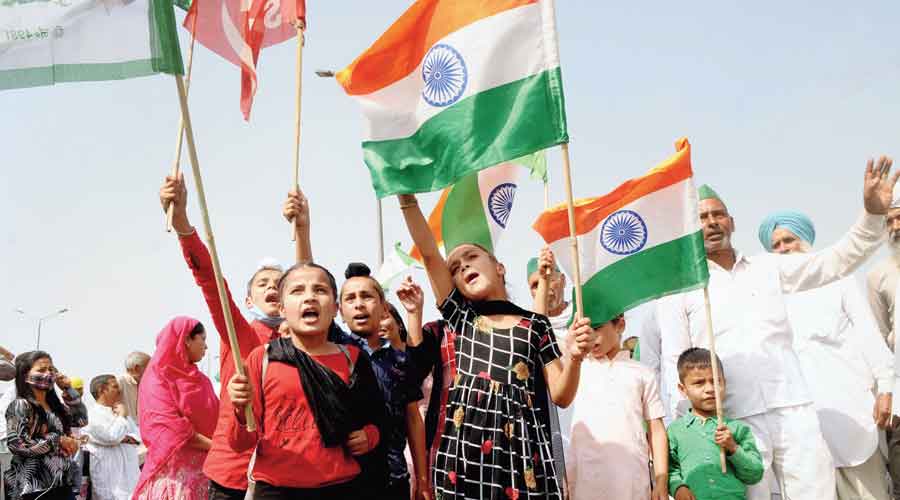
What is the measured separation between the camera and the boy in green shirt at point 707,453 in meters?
5.75

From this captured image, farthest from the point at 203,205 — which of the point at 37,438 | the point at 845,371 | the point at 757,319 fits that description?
the point at 37,438

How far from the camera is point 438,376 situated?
16.7 feet

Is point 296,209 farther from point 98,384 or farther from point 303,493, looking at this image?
point 98,384

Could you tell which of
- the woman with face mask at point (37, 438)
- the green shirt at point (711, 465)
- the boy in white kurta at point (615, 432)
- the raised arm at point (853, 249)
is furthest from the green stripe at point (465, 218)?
Answer: the woman with face mask at point (37, 438)

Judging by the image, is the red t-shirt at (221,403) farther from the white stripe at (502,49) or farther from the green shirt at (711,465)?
the green shirt at (711,465)

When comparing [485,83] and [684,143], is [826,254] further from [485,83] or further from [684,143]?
[485,83]

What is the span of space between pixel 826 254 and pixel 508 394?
269 cm

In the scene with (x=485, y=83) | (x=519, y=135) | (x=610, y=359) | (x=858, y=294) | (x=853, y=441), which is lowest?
(x=853, y=441)

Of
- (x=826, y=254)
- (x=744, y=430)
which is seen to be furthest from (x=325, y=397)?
(x=826, y=254)

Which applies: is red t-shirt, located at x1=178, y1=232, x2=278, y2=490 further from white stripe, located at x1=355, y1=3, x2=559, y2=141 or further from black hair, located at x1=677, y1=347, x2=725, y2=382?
black hair, located at x1=677, y1=347, x2=725, y2=382

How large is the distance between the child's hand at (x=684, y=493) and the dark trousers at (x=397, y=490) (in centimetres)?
171

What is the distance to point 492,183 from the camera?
6.63 metres

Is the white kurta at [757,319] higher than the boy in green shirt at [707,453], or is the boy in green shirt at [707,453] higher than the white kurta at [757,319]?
the white kurta at [757,319]

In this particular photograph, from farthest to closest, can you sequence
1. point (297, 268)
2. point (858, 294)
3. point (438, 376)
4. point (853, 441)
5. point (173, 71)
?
point (858, 294) → point (853, 441) → point (438, 376) → point (297, 268) → point (173, 71)
